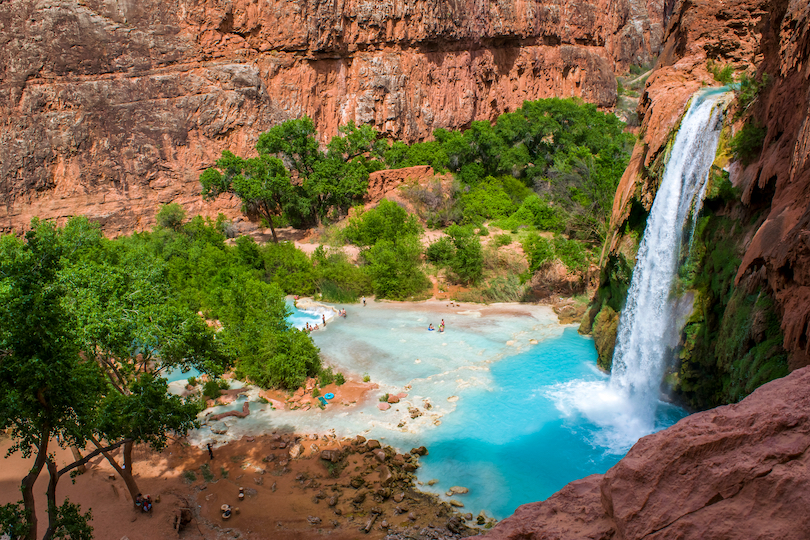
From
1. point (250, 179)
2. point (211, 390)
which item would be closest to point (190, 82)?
point (250, 179)

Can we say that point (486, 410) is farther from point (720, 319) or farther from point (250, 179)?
point (250, 179)

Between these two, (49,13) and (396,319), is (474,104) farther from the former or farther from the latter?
(49,13)

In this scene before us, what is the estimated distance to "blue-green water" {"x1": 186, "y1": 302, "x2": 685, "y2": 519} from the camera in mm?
12438

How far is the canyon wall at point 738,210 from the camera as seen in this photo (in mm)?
8062

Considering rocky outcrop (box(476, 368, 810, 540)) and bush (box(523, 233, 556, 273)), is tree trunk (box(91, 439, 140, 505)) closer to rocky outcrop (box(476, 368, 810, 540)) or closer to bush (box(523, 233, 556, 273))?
rocky outcrop (box(476, 368, 810, 540))

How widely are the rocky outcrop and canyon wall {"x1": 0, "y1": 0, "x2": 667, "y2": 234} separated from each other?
3676 cm

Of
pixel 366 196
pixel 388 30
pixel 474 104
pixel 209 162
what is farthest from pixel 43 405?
pixel 474 104

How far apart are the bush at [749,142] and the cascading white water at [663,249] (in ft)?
3.12

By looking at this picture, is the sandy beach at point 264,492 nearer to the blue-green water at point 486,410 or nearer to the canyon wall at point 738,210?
the blue-green water at point 486,410

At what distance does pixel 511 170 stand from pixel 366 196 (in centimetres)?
1156

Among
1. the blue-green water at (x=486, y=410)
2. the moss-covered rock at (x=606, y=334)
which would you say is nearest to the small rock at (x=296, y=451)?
the blue-green water at (x=486, y=410)

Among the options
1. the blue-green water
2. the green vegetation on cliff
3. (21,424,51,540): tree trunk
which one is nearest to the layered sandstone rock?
the green vegetation on cliff

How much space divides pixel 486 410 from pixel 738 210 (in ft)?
28.7

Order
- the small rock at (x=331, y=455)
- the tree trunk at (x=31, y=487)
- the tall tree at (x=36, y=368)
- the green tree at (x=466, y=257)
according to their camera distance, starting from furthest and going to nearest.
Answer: the green tree at (x=466, y=257) < the small rock at (x=331, y=455) < the tree trunk at (x=31, y=487) < the tall tree at (x=36, y=368)
